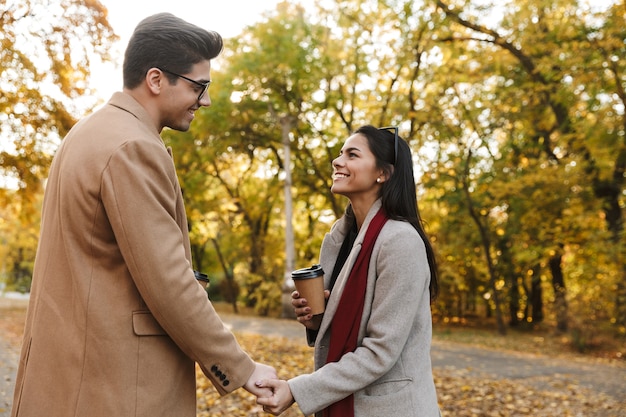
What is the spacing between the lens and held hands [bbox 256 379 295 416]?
2.17 metres

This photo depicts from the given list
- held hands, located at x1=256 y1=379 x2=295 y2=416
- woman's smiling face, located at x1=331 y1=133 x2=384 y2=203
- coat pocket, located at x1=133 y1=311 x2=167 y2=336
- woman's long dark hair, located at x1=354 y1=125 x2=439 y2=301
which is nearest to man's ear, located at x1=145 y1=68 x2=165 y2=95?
coat pocket, located at x1=133 y1=311 x2=167 y2=336

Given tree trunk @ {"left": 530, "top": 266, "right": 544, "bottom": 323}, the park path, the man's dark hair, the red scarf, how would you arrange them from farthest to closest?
A: tree trunk @ {"left": 530, "top": 266, "right": 544, "bottom": 323} → the park path → the red scarf → the man's dark hair

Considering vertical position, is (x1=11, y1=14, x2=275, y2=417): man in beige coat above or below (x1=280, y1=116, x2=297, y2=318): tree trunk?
below

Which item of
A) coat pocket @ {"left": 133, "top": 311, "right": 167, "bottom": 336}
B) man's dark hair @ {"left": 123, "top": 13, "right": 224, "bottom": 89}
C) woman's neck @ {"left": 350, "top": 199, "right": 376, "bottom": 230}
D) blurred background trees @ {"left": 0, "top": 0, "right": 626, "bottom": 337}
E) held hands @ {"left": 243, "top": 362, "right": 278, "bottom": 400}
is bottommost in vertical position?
held hands @ {"left": 243, "top": 362, "right": 278, "bottom": 400}

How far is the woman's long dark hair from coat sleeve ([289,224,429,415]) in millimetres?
226

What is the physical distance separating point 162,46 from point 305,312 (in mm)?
1244

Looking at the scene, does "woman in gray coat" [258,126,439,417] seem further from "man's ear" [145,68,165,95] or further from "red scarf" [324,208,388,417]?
"man's ear" [145,68,165,95]

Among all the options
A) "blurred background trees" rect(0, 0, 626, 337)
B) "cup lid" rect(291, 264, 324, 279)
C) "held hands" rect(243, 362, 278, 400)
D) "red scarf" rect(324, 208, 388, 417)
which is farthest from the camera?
"blurred background trees" rect(0, 0, 626, 337)

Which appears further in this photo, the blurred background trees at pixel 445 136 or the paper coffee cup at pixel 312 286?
the blurred background trees at pixel 445 136

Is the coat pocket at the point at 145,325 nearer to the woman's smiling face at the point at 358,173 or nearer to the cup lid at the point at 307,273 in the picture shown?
the cup lid at the point at 307,273

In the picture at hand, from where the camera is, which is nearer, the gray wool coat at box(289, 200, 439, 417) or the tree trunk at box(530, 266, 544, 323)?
the gray wool coat at box(289, 200, 439, 417)

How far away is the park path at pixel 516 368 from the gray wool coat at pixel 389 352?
5.72 metres

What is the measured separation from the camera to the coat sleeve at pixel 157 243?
1.81 meters

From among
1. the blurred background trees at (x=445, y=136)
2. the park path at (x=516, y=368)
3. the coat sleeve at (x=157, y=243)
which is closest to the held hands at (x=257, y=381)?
the coat sleeve at (x=157, y=243)
